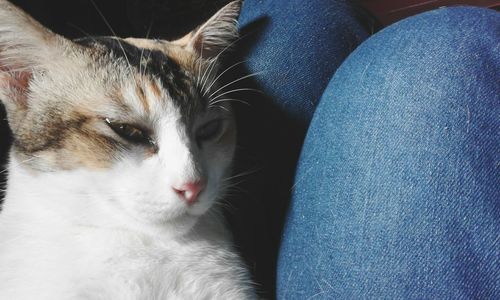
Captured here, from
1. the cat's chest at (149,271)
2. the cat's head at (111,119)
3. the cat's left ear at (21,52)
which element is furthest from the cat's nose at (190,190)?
the cat's left ear at (21,52)

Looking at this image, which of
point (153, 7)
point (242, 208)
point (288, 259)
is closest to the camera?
point (288, 259)

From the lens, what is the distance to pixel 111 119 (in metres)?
0.65

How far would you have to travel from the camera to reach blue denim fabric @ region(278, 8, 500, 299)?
559 millimetres

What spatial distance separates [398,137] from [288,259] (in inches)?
10.2

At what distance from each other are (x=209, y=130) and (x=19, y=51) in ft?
0.99

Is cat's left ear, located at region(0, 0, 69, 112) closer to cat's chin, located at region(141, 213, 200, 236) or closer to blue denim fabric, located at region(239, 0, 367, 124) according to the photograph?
cat's chin, located at region(141, 213, 200, 236)

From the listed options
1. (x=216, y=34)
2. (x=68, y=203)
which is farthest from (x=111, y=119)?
(x=216, y=34)

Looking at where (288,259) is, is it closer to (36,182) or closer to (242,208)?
(242,208)

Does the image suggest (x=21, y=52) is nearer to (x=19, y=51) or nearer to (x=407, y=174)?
(x=19, y=51)

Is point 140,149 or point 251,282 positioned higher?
point 140,149

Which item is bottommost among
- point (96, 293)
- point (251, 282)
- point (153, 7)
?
point (251, 282)

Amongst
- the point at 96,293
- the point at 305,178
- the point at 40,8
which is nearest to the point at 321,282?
the point at 305,178

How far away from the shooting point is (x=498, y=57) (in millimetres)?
632

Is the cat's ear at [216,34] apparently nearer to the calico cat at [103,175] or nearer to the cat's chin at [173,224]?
the calico cat at [103,175]
